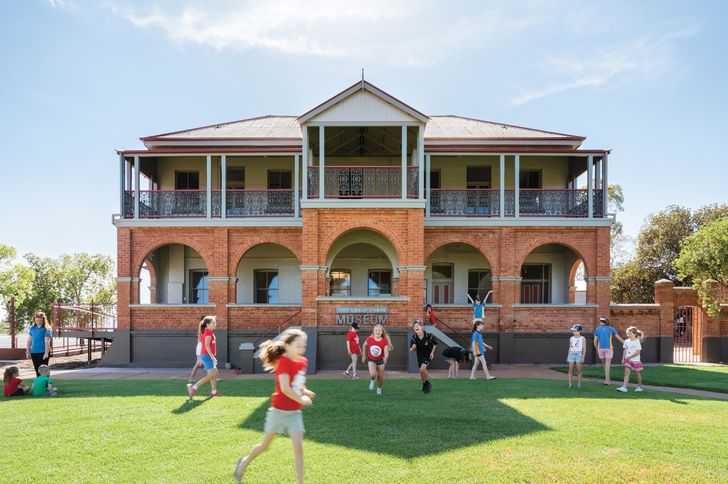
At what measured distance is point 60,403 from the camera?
366 inches

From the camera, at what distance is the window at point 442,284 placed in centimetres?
1905

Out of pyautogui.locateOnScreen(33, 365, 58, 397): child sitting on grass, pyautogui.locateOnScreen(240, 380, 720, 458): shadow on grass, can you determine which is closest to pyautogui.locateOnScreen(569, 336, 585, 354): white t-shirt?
pyautogui.locateOnScreen(240, 380, 720, 458): shadow on grass

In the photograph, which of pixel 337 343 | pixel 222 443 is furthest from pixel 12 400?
pixel 337 343

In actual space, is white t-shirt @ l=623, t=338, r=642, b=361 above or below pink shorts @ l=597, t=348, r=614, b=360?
above

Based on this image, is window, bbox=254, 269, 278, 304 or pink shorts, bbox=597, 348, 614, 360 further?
window, bbox=254, 269, 278, 304

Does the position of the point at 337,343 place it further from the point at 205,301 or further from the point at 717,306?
the point at 717,306

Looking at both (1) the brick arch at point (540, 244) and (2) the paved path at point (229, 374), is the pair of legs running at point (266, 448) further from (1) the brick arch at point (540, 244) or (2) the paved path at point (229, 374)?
(1) the brick arch at point (540, 244)

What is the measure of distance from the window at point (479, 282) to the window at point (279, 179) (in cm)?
816

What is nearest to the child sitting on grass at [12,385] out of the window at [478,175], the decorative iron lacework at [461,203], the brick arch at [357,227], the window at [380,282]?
the brick arch at [357,227]

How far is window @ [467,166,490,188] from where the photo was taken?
19.0m

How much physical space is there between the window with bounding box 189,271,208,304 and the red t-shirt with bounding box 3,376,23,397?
908 cm

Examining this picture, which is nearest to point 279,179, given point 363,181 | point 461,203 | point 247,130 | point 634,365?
point 247,130

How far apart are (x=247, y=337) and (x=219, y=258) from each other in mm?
2910

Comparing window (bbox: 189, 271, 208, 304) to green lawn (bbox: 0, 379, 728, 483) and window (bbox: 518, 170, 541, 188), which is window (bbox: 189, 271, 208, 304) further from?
window (bbox: 518, 170, 541, 188)
